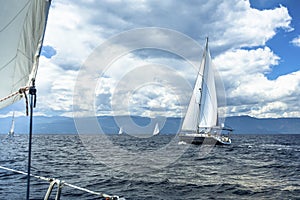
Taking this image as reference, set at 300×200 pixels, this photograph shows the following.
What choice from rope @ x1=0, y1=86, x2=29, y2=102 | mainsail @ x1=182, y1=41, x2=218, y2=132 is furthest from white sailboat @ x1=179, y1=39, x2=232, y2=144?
rope @ x1=0, y1=86, x2=29, y2=102

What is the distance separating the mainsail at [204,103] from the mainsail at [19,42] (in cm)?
6099

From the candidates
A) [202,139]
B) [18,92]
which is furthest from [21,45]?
[202,139]

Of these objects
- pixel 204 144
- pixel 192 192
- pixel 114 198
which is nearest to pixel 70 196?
pixel 192 192

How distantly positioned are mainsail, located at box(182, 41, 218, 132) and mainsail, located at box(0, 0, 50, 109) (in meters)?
61.0

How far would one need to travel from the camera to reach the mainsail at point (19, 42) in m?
3.48

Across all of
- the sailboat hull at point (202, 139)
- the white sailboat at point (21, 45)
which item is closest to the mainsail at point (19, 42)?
the white sailboat at point (21, 45)

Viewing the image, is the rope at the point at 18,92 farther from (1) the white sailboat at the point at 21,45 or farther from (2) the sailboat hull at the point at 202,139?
(2) the sailboat hull at the point at 202,139

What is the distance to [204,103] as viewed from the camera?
212 feet

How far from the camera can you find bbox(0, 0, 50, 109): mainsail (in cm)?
348

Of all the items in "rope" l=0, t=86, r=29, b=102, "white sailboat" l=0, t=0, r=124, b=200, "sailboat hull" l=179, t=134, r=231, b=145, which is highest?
"white sailboat" l=0, t=0, r=124, b=200

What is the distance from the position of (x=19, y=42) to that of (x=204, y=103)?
62577 millimetres

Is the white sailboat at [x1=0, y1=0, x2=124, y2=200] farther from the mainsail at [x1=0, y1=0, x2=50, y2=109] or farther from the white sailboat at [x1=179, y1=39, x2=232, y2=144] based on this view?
the white sailboat at [x1=179, y1=39, x2=232, y2=144]

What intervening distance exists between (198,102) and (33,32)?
204ft

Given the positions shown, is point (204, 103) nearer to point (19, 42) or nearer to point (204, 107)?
point (204, 107)
